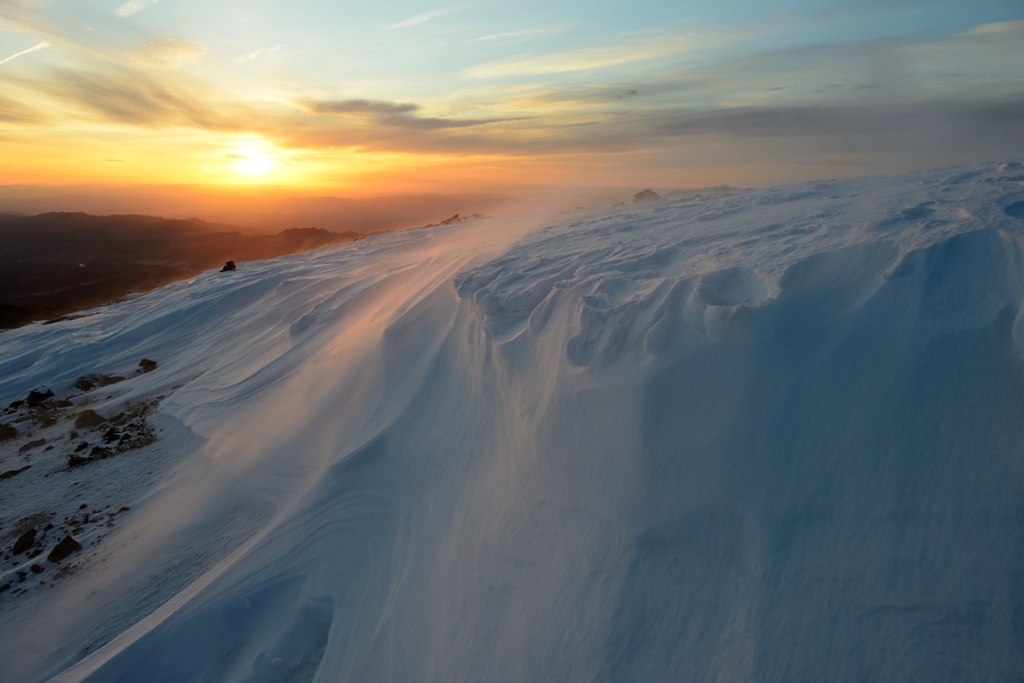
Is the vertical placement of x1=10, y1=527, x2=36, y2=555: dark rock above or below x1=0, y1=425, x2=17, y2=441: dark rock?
below

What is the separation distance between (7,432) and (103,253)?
2757cm

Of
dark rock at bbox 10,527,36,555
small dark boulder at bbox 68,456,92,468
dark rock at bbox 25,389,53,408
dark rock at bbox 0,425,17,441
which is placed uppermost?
dark rock at bbox 25,389,53,408

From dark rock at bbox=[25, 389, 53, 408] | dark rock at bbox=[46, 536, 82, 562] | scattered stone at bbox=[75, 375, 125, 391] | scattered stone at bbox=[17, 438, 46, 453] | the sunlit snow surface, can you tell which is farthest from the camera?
scattered stone at bbox=[75, 375, 125, 391]

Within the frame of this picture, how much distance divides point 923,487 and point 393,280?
670 cm

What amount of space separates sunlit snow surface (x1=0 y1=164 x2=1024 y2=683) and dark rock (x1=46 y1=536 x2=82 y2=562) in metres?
0.21

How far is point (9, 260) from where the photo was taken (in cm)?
2502

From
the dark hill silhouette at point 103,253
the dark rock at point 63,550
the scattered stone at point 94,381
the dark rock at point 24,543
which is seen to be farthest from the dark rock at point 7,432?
the dark hill silhouette at point 103,253

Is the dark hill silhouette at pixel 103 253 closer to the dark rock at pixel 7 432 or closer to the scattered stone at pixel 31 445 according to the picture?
the dark rock at pixel 7 432

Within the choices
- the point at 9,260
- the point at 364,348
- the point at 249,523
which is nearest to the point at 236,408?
the point at 364,348

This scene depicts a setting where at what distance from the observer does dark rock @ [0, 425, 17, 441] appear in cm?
586

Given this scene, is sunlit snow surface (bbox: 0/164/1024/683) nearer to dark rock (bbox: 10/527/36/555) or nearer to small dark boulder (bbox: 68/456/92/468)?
small dark boulder (bbox: 68/456/92/468)

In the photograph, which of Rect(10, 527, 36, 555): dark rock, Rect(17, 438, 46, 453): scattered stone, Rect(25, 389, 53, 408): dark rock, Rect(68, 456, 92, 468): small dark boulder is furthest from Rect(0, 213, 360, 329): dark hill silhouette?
Rect(10, 527, 36, 555): dark rock

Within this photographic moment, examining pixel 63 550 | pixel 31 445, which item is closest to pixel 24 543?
pixel 63 550

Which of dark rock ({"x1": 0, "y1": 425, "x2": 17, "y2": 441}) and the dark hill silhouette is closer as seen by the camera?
dark rock ({"x1": 0, "y1": 425, "x2": 17, "y2": 441})
